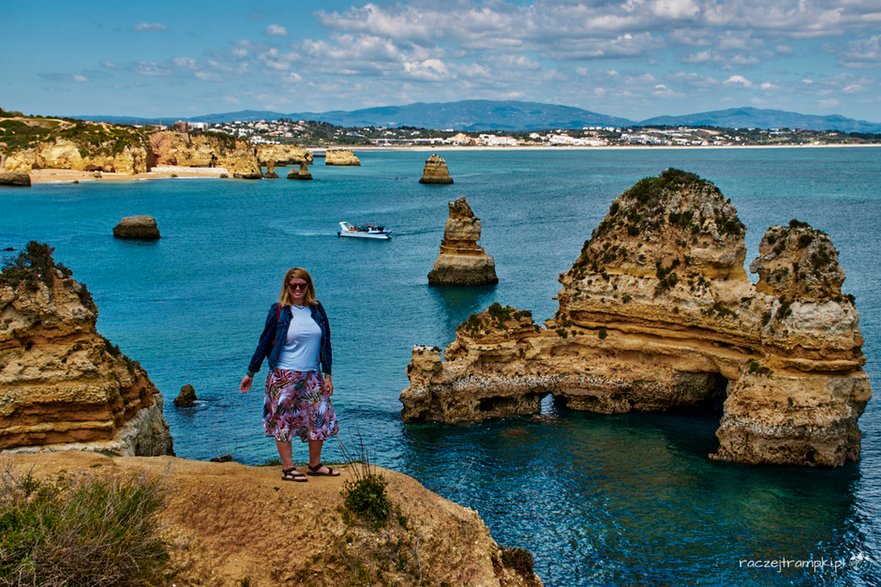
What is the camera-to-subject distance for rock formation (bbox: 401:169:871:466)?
1120 inches

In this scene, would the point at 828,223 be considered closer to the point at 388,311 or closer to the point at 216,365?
the point at 388,311

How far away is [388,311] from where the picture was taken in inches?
2186

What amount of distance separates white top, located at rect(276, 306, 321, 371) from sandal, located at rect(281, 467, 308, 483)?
4.76 feet

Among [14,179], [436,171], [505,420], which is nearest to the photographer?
[505,420]

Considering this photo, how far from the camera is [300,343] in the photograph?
1261 centimetres

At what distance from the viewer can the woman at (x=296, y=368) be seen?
12.5m

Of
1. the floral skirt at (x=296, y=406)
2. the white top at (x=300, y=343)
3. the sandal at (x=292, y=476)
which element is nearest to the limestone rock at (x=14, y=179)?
the floral skirt at (x=296, y=406)

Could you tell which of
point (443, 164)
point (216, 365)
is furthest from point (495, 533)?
point (443, 164)

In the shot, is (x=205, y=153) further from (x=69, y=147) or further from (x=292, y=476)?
(x=292, y=476)

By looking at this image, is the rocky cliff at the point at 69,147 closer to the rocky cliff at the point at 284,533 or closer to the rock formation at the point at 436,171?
the rock formation at the point at 436,171

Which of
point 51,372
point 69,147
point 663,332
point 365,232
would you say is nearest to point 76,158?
point 69,147

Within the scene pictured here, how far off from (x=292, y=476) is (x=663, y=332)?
2399 cm

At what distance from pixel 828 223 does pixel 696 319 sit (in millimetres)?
68652

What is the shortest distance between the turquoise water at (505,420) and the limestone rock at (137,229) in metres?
2.47
